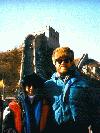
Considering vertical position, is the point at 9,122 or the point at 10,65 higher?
the point at 10,65

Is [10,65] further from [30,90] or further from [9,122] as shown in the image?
[9,122]

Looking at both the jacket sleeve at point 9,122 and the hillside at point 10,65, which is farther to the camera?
the hillside at point 10,65

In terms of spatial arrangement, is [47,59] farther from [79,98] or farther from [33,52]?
[79,98]

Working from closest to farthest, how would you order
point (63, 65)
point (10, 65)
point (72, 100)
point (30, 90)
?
point (72, 100), point (63, 65), point (30, 90), point (10, 65)

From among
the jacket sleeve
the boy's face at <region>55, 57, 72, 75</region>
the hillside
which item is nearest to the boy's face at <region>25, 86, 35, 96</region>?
the jacket sleeve

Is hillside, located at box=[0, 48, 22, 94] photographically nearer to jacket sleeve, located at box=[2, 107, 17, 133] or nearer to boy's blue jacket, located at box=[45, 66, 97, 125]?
jacket sleeve, located at box=[2, 107, 17, 133]

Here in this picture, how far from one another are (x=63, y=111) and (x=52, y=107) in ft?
0.80

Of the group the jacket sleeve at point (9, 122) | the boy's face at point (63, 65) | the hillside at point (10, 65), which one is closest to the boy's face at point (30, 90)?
the jacket sleeve at point (9, 122)

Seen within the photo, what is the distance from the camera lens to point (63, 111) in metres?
3.81

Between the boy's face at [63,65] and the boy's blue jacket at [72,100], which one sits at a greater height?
the boy's face at [63,65]

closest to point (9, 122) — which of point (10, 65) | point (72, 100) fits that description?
point (72, 100)

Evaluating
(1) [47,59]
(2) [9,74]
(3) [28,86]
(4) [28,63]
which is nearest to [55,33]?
(2) [9,74]

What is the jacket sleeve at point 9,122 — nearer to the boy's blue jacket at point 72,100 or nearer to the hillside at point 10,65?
the boy's blue jacket at point 72,100

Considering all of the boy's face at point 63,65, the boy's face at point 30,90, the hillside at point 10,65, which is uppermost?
the hillside at point 10,65
